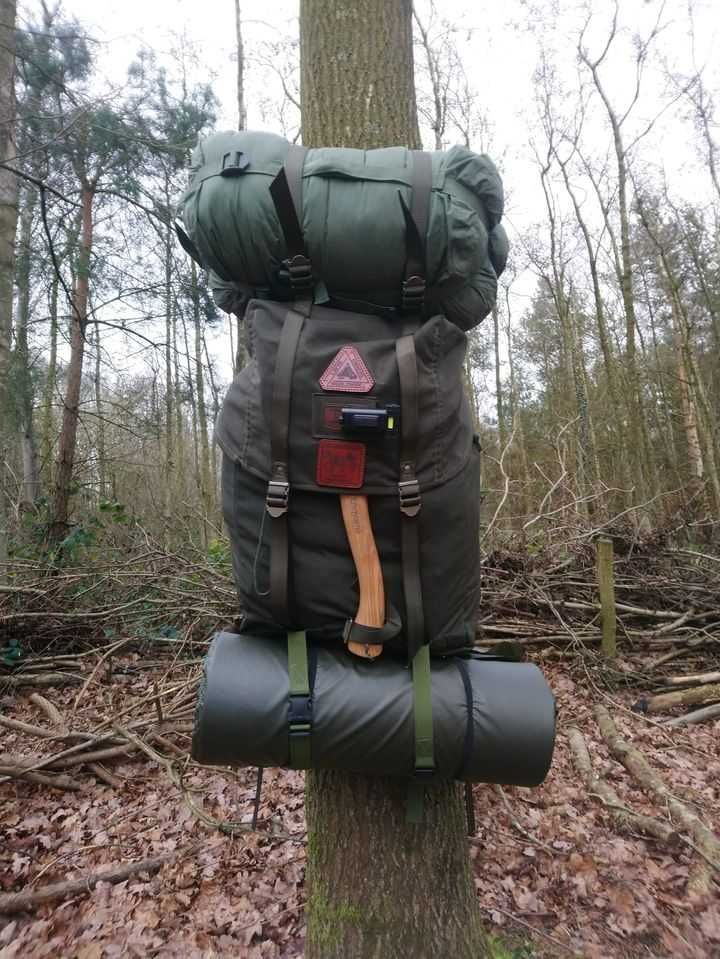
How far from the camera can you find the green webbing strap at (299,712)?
4.00 feet

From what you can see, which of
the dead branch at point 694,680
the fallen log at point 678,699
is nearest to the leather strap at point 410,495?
the fallen log at point 678,699

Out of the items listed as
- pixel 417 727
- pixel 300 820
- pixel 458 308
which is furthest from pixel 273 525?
pixel 300 820

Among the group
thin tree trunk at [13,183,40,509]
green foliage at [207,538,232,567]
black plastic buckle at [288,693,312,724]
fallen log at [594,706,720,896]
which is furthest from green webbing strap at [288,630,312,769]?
thin tree trunk at [13,183,40,509]

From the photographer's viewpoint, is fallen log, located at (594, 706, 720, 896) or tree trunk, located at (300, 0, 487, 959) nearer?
tree trunk, located at (300, 0, 487, 959)

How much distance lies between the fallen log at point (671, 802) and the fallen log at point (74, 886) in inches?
89.9

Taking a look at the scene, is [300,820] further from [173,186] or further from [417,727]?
[173,186]

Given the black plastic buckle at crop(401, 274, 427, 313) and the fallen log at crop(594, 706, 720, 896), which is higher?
the black plastic buckle at crop(401, 274, 427, 313)

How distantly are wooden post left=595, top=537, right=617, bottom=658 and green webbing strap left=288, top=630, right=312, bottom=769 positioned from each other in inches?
163

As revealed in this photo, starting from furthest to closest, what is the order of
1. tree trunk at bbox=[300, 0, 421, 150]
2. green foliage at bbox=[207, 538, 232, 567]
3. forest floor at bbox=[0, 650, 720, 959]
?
green foliage at bbox=[207, 538, 232, 567] < forest floor at bbox=[0, 650, 720, 959] < tree trunk at bbox=[300, 0, 421, 150]

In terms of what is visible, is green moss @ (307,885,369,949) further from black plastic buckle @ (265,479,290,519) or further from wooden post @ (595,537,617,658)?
wooden post @ (595,537,617,658)

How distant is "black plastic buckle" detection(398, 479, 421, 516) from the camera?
1219 mm

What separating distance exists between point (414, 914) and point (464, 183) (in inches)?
75.2

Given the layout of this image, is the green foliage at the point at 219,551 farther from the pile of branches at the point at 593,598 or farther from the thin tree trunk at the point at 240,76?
the thin tree trunk at the point at 240,76

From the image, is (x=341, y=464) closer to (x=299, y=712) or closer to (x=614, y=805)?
(x=299, y=712)
